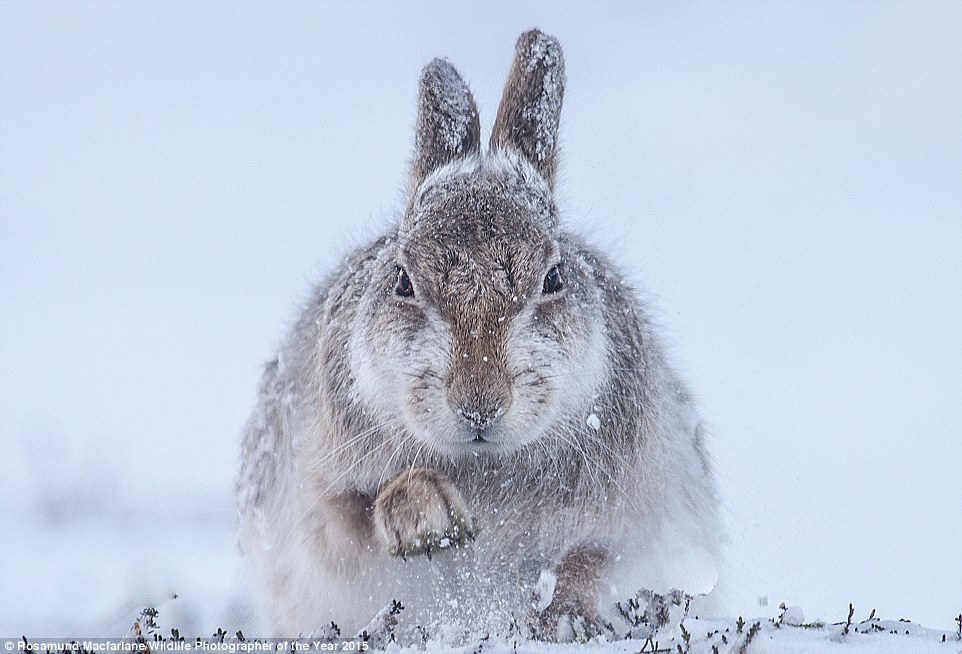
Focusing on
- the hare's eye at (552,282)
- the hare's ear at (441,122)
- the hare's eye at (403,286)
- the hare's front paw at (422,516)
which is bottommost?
the hare's front paw at (422,516)

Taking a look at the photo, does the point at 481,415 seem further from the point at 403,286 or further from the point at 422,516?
the point at 403,286

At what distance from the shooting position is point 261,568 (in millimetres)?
5863

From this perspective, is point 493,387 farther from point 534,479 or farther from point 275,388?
point 275,388

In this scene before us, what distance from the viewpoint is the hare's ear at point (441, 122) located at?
5012mm

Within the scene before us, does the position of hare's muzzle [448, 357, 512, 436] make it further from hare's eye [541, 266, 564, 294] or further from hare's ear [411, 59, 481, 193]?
hare's ear [411, 59, 481, 193]

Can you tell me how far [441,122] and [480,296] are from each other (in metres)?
1.22

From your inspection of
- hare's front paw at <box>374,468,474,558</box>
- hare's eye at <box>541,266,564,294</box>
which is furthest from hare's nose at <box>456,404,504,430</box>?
hare's eye at <box>541,266,564,294</box>

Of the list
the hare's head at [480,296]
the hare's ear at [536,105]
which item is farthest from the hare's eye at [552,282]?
the hare's ear at [536,105]

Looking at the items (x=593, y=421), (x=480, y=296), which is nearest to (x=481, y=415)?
(x=480, y=296)

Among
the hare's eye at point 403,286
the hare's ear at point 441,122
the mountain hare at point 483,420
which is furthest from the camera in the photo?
the hare's ear at point 441,122

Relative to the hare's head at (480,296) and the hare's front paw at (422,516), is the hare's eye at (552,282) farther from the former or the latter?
the hare's front paw at (422,516)

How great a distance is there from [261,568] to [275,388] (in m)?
1.01

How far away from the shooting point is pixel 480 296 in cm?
417

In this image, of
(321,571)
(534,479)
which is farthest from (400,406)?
(321,571)
